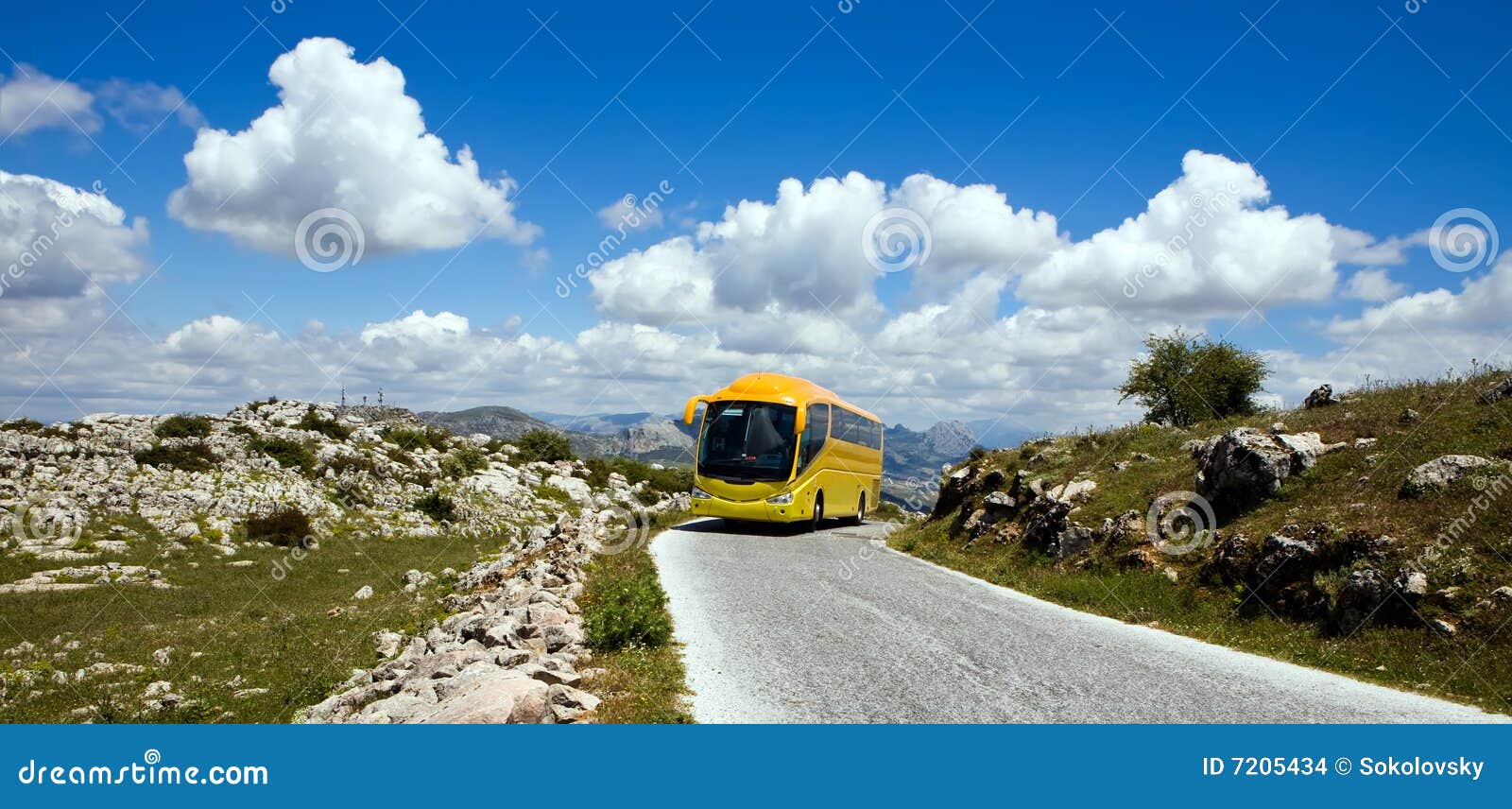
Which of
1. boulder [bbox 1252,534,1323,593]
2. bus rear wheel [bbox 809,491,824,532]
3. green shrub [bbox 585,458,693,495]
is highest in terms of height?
boulder [bbox 1252,534,1323,593]

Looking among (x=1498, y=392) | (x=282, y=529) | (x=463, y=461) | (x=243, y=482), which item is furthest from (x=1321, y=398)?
(x=463, y=461)

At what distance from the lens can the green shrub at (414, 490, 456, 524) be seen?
1718 inches

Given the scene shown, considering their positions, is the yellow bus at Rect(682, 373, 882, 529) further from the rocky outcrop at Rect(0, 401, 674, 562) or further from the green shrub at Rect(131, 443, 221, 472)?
the green shrub at Rect(131, 443, 221, 472)

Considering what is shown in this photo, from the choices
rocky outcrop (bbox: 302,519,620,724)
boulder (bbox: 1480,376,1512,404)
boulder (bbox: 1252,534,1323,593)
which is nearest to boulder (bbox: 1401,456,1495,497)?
boulder (bbox: 1252,534,1323,593)

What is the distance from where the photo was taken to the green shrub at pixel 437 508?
43.6 metres

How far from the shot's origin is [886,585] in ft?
57.3

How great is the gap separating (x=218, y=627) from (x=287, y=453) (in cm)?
2655

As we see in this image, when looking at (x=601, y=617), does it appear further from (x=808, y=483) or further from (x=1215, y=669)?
(x=808, y=483)

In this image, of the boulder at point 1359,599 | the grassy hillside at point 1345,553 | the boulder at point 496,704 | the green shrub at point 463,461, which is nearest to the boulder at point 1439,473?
the grassy hillside at point 1345,553

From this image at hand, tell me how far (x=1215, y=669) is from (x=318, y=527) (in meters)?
35.8

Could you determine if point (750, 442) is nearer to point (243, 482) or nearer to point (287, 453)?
point (243, 482)

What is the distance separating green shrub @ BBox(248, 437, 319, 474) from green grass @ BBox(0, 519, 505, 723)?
12037 millimetres

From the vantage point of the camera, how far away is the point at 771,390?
26609mm

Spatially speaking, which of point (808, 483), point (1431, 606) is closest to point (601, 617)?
point (1431, 606)
